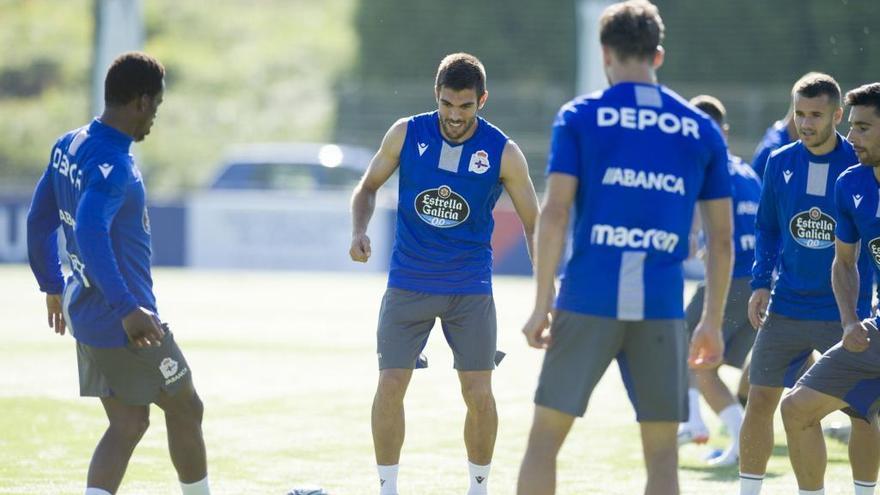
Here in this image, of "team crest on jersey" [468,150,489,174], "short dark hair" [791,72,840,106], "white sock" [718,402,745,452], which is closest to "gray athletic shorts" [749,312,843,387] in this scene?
"short dark hair" [791,72,840,106]

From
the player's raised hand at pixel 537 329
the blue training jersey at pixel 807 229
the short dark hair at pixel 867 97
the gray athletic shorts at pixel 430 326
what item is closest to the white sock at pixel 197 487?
the gray athletic shorts at pixel 430 326

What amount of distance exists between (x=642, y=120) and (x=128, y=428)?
8.68 ft

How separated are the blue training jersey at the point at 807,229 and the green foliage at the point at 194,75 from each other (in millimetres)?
32902

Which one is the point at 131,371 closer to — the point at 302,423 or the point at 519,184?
the point at 519,184

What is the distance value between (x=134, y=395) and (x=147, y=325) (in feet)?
1.53

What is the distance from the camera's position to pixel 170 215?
1088 inches

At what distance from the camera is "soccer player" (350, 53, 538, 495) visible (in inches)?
289

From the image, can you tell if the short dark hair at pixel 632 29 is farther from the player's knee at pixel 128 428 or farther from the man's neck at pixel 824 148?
the player's knee at pixel 128 428

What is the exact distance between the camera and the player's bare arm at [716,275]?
547 cm

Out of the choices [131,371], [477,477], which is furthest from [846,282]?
[131,371]

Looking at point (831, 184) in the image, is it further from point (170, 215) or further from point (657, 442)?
point (170, 215)

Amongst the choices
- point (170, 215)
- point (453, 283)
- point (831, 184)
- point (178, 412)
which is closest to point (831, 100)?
point (831, 184)

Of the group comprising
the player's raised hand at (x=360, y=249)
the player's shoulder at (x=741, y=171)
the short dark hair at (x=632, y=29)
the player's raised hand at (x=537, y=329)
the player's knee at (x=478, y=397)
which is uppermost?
the short dark hair at (x=632, y=29)

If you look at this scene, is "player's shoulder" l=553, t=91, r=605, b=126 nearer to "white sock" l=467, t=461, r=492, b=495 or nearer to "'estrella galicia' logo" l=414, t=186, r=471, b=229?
"'estrella galicia' logo" l=414, t=186, r=471, b=229
